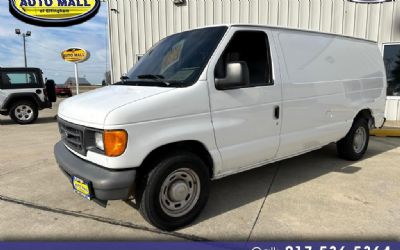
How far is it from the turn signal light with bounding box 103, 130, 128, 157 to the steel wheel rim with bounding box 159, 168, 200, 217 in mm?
563

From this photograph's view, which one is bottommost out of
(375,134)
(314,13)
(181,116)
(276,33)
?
(375,134)

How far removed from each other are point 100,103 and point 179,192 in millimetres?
1150

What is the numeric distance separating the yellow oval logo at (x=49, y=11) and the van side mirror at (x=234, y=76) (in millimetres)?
14112

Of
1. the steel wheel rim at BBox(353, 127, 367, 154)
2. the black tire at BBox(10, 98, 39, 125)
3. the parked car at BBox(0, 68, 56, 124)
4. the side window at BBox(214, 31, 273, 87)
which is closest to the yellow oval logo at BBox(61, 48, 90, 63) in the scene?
the parked car at BBox(0, 68, 56, 124)

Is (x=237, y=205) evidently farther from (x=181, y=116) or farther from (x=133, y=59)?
(x=133, y=59)

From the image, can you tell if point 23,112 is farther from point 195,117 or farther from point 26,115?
point 195,117

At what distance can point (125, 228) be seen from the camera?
3.32 meters

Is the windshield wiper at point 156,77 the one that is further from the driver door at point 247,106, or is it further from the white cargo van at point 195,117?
the driver door at point 247,106

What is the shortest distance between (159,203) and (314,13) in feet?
29.7

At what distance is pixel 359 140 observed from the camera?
18.7 ft

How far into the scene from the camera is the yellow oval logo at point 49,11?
1555cm

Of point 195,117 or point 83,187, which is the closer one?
point 83,187

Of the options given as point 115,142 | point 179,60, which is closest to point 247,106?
point 179,60

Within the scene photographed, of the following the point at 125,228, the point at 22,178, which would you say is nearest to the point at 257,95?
the point at 125,228
